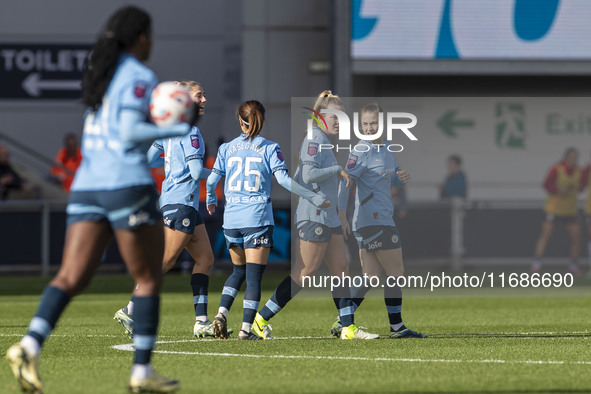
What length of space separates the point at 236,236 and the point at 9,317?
4.04 meters

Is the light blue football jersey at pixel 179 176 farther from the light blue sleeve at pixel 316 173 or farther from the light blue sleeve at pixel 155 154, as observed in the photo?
the light blue sleeve at pixel 316 173

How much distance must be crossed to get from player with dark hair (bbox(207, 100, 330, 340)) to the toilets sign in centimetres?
1998

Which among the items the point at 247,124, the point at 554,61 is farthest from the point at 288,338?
the point at 554,61

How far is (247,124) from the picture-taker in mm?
10133

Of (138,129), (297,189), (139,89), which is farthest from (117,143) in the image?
(297,189)

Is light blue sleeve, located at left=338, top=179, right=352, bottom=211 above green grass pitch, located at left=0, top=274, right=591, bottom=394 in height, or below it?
above

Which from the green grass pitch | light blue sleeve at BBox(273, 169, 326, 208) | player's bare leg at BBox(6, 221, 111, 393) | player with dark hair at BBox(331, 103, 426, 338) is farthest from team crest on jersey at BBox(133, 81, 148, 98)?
player with dark hair at BBox(331, 103, 426, 338)

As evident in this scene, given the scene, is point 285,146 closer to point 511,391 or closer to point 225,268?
point 225,268

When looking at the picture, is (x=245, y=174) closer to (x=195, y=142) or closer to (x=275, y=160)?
(x=275, y=160)

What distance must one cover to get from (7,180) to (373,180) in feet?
43.7

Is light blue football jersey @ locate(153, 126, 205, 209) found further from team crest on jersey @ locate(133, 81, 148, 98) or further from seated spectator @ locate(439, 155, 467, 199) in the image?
seated spectator @ locate(439, 155, 467, 199)

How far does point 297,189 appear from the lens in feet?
32.5

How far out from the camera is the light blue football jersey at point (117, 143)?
647 centimetres

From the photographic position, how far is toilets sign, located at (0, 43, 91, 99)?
29.5 metres
